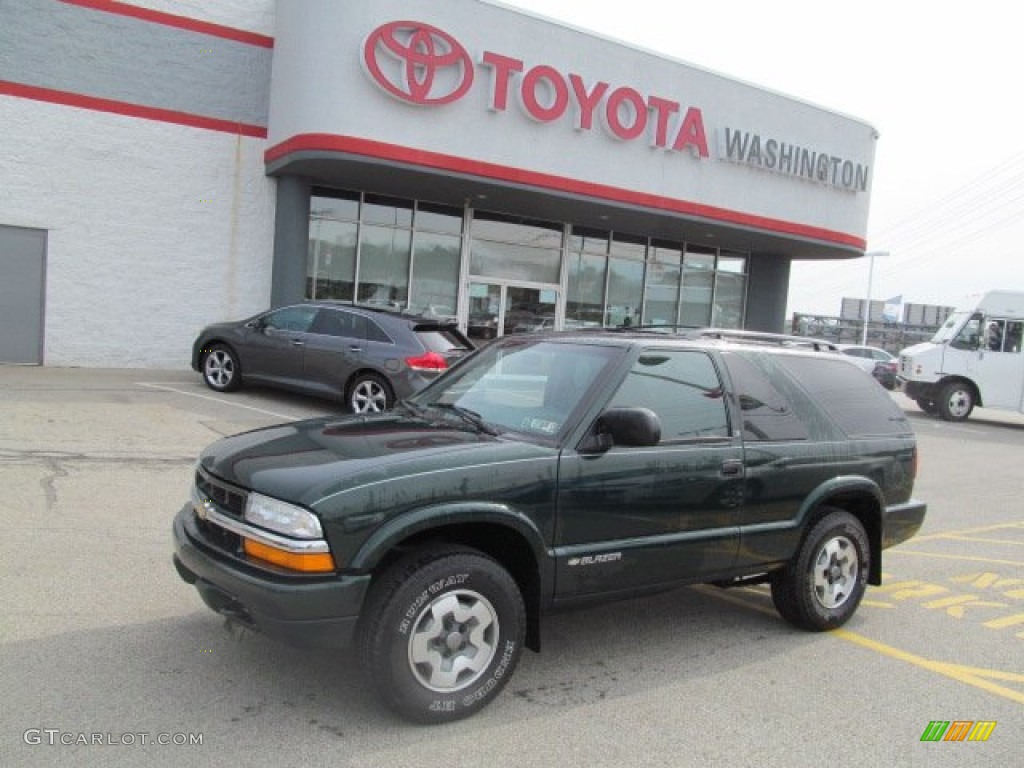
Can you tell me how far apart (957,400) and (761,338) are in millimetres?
17415

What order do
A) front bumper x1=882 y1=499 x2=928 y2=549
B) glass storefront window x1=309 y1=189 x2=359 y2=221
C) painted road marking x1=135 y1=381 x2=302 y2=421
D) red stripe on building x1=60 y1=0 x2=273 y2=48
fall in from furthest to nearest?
glass storefront window x1=309 y1=189 x2=359 y2=221, red stripe on building x1=60 y1=0 x2=273 y2=48, painted road marking x1=135 y1=381 x2=302 y2=421, front bumper x1=882 y1=499 x2=928 y2=549

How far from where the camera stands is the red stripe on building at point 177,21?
14.4 metres

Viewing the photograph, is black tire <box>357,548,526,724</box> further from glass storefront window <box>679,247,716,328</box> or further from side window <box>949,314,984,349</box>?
side window <box>949,314,984,349</box>

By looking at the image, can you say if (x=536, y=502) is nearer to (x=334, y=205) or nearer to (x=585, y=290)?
(x=334, y=205)

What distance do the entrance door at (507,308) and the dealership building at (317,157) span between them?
0.26ft

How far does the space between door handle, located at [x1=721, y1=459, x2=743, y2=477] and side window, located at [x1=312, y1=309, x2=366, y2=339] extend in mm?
7398

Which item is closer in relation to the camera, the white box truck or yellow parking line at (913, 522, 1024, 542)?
yellow parking line at (913, 522, 1024, 542)

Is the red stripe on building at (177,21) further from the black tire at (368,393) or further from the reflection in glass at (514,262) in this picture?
the black tire at (368,393)

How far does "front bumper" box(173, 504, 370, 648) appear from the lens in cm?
318

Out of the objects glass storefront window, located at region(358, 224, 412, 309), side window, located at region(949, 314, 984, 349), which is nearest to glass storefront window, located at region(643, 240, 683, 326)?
side window, located at region(949, 314, 984, 349)

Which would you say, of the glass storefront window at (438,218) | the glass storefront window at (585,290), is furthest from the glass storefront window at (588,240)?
the glass storefront window at (438,218)

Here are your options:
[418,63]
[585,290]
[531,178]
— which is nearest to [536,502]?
[418,63]

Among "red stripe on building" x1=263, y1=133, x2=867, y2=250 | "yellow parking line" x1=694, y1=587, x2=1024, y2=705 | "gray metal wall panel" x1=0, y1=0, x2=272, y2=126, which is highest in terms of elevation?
"gray metal wall panel" x1=0, y1=0, x2=272, y2=126

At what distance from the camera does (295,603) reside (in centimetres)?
317
